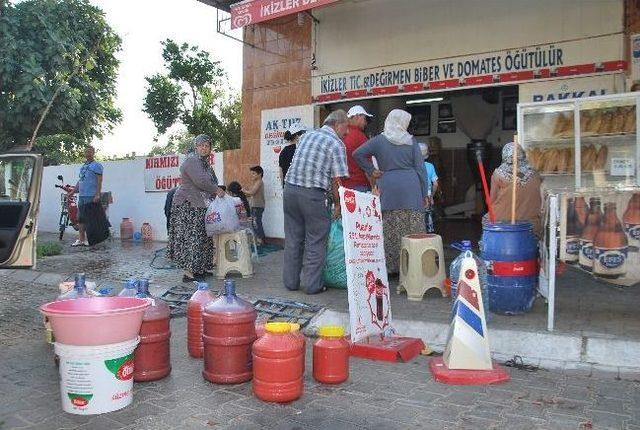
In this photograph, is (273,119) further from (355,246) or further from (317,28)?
(355,246)

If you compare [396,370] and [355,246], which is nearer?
[396,370]

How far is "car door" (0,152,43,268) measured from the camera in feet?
20.6

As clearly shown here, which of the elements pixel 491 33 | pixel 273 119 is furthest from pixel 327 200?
pixel 273 119

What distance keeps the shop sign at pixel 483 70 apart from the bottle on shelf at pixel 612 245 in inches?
156

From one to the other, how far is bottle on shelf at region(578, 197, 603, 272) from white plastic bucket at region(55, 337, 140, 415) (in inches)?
138

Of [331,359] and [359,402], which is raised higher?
[331,359]

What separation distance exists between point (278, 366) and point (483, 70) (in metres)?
6.49

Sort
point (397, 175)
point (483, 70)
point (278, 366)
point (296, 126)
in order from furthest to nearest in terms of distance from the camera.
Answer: point (296, 126), point (483, 70), point (397, 175), point (278, 366)

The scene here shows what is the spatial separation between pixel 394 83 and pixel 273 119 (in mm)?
2615

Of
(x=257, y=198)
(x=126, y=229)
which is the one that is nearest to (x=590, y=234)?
(x=257, y=198)

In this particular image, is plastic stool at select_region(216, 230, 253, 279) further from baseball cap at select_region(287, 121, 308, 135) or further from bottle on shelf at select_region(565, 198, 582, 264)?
bottle on shelf at select_region(565, 198, 582, 264)

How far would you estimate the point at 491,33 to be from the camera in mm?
8547

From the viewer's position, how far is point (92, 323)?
3.41 meters

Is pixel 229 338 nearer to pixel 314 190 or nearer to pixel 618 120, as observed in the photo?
pixel 314 190
